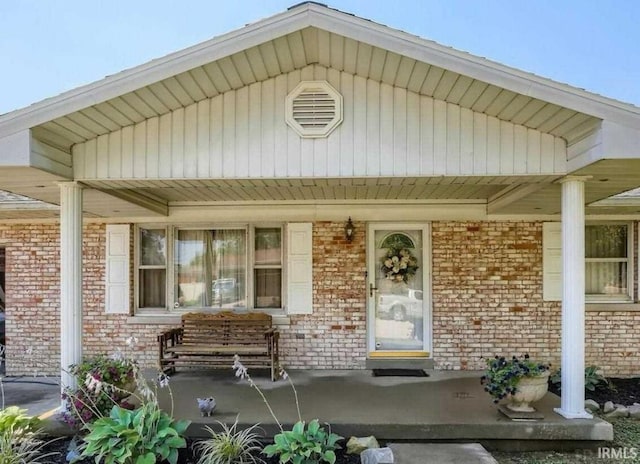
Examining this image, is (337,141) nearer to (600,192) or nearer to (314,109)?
(314,109)

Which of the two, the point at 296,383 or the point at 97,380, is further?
→ the point at 296,383

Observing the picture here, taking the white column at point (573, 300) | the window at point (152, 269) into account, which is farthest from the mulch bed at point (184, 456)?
the window at point (152, 269)

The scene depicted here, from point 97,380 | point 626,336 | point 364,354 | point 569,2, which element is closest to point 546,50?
point 569,2

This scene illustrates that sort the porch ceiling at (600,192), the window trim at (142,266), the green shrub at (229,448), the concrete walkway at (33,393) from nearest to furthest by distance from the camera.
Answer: the green shrub at (229,448) → the porch ceiling at (600,192) → the concrete walkway at (33,393) → the window trim at (142,266)

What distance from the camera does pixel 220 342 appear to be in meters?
7.15

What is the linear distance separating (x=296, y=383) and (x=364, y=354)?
52.8 inches

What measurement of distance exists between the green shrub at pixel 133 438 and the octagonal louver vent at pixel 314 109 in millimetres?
3009

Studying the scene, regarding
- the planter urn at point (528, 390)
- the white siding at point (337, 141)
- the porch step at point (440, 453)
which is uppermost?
the white siding at point (337, 141)

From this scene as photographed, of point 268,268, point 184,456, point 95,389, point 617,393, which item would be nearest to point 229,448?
point 184,456

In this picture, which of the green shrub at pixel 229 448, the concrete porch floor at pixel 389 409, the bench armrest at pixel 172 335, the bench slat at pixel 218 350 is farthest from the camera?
the bench armrest at pixel 172 335

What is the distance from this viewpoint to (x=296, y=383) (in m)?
6.49

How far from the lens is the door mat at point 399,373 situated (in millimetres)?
6918

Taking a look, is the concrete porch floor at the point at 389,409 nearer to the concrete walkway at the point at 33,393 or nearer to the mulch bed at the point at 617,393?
the mulch bed at the point at 617,393

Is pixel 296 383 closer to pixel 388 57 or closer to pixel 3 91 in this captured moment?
pixel 388 57
